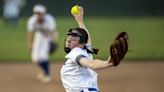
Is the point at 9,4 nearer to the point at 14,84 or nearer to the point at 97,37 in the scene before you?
the point at 97,37

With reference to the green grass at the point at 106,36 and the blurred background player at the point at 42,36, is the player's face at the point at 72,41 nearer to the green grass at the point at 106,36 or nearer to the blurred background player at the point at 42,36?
the green grass at the point at 106,36

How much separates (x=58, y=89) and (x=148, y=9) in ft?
94.4

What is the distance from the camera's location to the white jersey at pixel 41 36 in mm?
18250

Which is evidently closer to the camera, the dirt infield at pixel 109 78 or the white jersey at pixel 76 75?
the white jersey at pixel 76 75

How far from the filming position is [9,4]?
4278cm

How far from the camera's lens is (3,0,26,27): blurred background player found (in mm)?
41969

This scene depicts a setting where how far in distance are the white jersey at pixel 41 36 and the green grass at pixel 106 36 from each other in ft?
7.60

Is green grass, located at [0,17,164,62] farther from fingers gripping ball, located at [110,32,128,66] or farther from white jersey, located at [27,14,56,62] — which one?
fingers gripping ball, located at [110,32,128,66]

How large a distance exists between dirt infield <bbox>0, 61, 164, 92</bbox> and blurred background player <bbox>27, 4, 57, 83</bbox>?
443 mm

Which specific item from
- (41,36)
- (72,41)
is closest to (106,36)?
(41,36)

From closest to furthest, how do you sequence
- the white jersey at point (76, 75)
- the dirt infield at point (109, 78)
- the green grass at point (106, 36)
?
the white jersey at point (76, 75)
the dirt infield at point (109, 78)
the green grass at point (106, 36)

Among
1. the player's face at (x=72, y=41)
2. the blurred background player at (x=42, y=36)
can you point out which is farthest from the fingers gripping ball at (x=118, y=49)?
the blurred background player at (x=42, y=36)

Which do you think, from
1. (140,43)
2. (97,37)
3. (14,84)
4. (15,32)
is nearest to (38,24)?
(14,84)

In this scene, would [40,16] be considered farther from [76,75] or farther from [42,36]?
[76,75]
